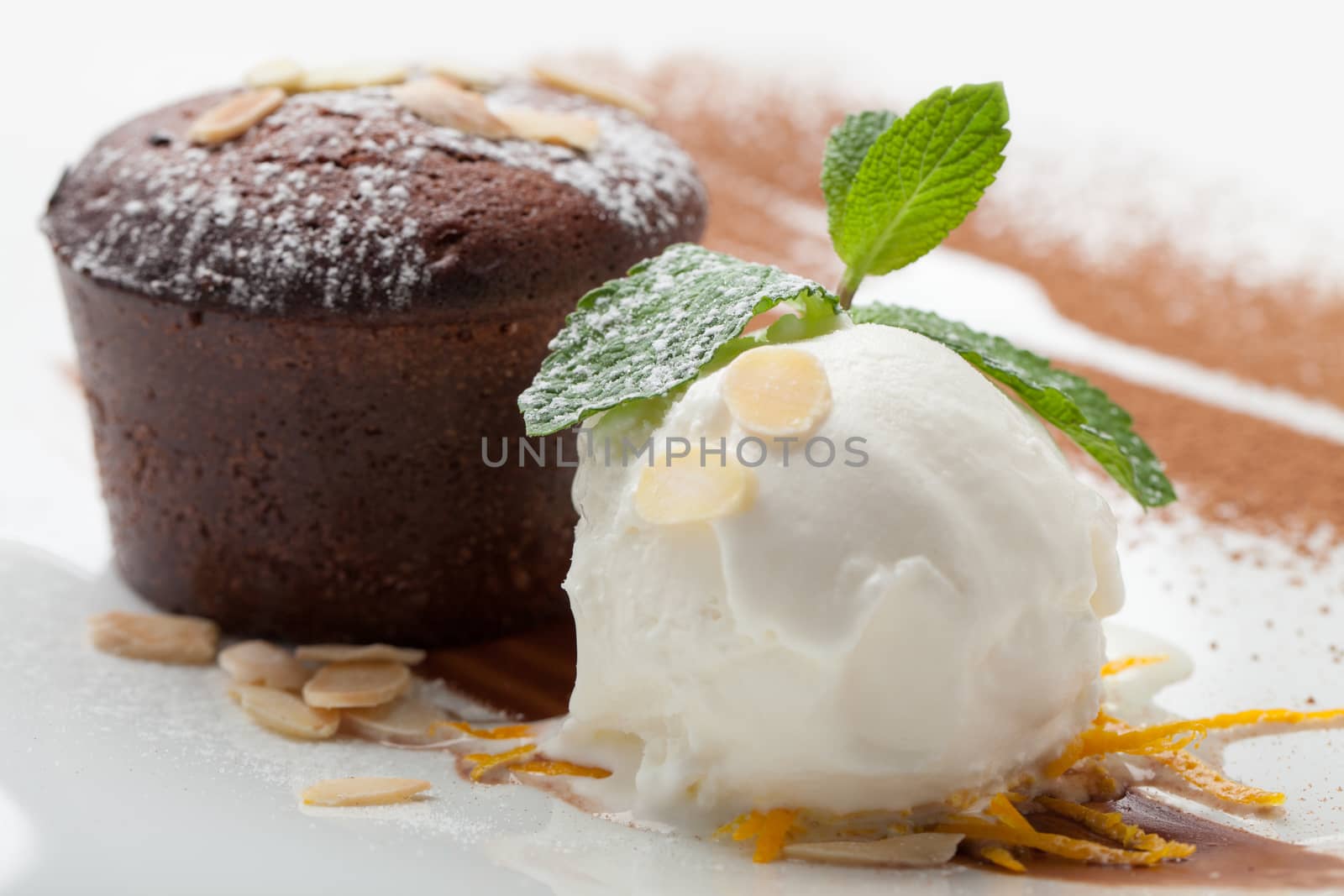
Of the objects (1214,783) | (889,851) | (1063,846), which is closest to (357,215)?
(889,851)

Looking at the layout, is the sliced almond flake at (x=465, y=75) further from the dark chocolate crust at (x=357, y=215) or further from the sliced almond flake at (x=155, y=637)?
the sliced almond flake at (x=155, y=637)

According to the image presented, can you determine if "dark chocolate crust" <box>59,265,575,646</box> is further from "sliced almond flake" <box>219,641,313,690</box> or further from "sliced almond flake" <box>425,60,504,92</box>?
"sliced almond flake" <box>425,60,504,92</box>

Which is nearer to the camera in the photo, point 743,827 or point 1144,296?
point 743,827

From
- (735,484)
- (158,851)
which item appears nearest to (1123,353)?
(735,484)

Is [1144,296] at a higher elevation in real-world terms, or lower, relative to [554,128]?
lower

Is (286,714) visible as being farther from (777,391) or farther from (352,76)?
(352,76)

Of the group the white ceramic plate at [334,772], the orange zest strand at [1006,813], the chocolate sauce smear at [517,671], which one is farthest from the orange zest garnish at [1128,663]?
the chocolate sauce smear at [517,671]
